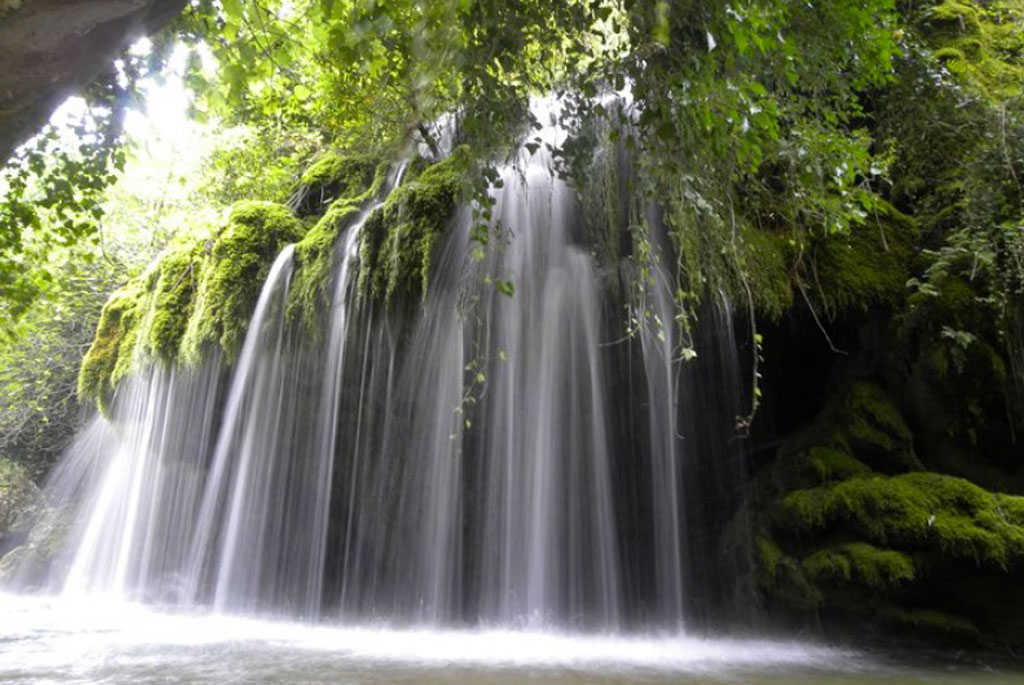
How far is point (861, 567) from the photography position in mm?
4789

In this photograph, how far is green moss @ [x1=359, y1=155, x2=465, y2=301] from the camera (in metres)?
6.11

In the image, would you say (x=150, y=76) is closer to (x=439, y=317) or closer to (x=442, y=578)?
(x=439, y=317)

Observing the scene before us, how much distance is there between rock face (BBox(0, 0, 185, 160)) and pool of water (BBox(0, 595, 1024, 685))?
2723 mm

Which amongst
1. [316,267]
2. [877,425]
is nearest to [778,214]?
[877,425]

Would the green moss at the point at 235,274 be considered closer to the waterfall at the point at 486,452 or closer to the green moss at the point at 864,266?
Result: the waterfall at the point at 486,452

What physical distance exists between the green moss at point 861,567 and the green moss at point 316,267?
4.60 m

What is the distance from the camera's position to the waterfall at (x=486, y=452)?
19.6 feet

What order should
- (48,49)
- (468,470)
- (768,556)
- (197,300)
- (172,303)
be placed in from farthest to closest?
1. (172,303)
2. (197,300)
3. (468,470)
4. (768,556)
5. (48,49)

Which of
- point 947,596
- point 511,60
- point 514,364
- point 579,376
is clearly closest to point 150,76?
point 511,60

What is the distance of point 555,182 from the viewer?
22.0 ft

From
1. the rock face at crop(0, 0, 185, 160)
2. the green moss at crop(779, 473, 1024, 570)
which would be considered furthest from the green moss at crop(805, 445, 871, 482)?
the rock face at crop(0, 0, 185, 160)

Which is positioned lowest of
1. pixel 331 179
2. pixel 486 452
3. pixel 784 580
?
pixel 784 580

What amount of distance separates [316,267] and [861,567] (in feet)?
17.0

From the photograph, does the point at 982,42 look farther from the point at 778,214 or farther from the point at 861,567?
the point at 861,567
